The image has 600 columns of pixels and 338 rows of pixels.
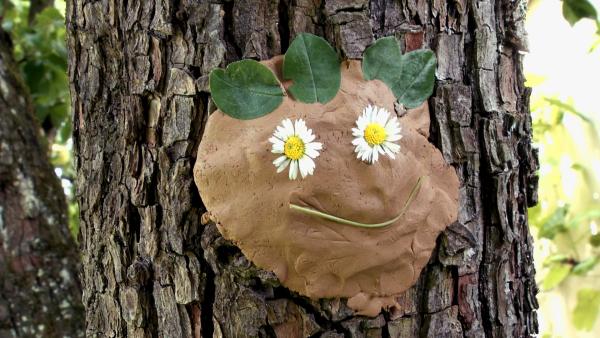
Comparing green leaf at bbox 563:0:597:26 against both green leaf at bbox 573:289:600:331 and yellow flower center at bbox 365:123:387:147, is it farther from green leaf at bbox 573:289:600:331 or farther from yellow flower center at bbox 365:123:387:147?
green leaf at bbox 573:289:600:331

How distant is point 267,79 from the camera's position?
31.8 inches

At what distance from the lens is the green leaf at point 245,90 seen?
80cm

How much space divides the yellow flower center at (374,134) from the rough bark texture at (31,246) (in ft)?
3.62

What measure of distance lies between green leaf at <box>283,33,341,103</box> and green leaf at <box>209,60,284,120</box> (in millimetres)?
25

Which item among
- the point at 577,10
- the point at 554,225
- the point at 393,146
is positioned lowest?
the point at 393,146

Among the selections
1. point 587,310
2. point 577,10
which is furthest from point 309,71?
point 587,310

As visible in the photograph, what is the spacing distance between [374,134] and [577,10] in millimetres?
729

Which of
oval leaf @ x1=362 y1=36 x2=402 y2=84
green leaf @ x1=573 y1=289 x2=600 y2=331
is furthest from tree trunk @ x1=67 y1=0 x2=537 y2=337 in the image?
green leaf @ x1=573 y1=289 x2=600 y2=331

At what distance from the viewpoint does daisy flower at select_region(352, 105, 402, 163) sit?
790mm

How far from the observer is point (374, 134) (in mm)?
795

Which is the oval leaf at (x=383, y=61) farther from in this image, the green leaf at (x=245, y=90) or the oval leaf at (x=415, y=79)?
the green leaf at (x=245, y=90)

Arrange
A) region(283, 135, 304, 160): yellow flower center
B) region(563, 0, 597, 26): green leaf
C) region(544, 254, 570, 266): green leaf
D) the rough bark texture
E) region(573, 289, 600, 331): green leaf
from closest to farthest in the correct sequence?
region(283, 135, 304, 160): yellow flower center < region(563, 0, 597, 26): green leaf < the rough bark texture < region(573, 289, 600, 331): green leaf < region(544, 254, 570, 266): green leaf

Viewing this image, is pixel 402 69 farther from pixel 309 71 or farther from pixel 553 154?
pixel 553 154

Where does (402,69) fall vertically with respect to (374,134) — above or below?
above
